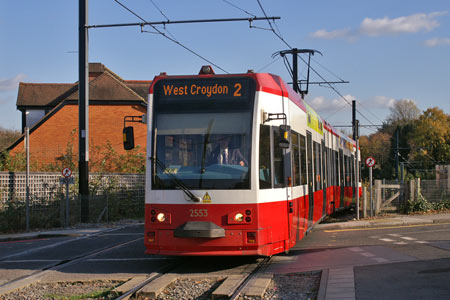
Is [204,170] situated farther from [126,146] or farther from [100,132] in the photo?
[100,132]

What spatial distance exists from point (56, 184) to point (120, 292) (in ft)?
49.7

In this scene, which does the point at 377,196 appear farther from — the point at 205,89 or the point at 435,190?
the point at 205,89

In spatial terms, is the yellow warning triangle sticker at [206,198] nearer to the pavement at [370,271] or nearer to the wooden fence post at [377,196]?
the pavement at [370,271]

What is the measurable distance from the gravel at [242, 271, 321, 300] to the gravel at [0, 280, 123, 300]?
7.42ft

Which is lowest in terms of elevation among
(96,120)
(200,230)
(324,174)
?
(200,230)

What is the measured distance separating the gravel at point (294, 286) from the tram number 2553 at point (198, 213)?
1.57 metres

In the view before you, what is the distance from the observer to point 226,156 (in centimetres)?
970

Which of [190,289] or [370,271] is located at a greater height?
[370,271]

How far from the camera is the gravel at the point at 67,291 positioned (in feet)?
27.7

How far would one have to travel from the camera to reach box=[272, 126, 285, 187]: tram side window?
10.1m

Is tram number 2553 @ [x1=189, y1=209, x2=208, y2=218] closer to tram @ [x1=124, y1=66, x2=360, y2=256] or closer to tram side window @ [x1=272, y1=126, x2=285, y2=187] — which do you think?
tram @ [x1=124, y1=66, x2=360, y2=256]

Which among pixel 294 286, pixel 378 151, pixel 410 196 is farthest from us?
pixel 378 151

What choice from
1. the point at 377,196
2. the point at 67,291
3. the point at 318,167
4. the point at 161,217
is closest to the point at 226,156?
the point at 161,217

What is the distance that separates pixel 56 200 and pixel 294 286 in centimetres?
1542
